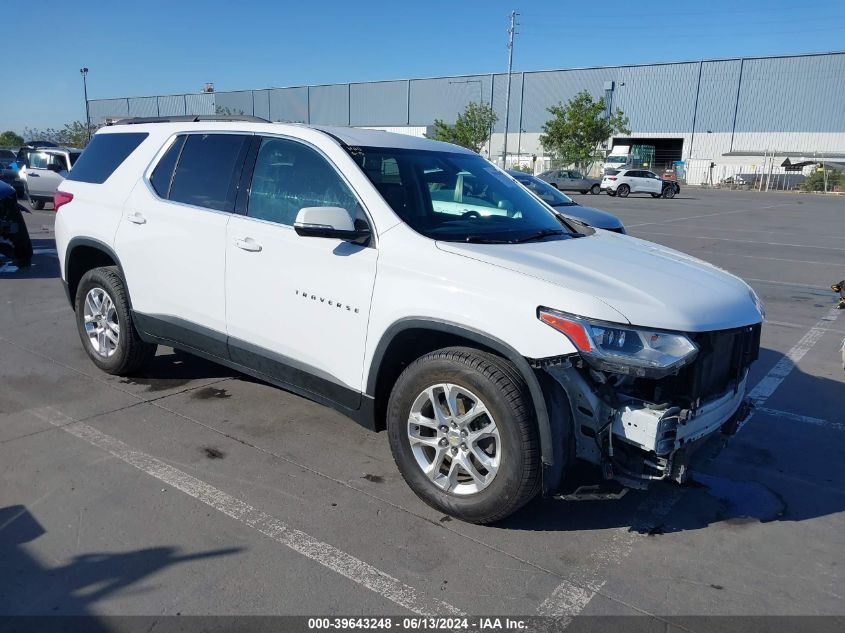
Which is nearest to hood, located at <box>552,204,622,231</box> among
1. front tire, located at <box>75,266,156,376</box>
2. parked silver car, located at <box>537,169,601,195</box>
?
front tire, located at <box>75,266,156,376</box>

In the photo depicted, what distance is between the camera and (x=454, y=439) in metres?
3.43

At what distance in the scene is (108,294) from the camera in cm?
525

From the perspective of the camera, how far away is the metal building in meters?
55.9

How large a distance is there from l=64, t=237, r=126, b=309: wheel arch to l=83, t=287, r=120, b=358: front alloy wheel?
263 mm

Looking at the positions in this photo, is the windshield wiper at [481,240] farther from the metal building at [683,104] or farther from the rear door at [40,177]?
the metal building at [683,104]

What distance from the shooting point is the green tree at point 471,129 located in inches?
2260

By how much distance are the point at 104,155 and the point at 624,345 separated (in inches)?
175

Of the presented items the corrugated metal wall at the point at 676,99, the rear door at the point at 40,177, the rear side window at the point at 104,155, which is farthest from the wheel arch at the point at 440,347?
the corrugated metal wall at the point at 676,99

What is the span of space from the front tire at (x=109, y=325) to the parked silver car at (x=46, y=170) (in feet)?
48.4

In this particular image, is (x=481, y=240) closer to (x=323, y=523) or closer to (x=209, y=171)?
(x=323, y=523)

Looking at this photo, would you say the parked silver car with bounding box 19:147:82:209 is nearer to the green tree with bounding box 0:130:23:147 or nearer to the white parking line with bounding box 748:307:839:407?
the white parking line with bounding box 748:307:839:407

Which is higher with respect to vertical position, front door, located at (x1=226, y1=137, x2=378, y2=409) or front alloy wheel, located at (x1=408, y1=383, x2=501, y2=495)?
front door, located at (x1=226, y1=137, x2=378, y2=409)

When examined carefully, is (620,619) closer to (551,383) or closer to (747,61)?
(551,383)

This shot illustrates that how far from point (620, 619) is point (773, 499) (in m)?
1.60
